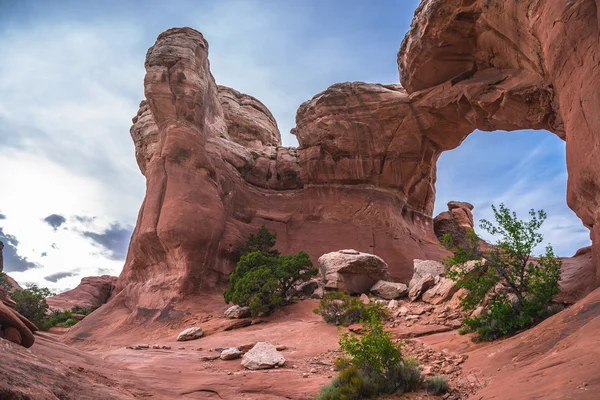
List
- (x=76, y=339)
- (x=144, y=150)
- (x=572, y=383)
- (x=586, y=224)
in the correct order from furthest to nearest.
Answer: (x=144, y=150), (x=76, y=339), (x=586, y=224), (x=572, y=383)

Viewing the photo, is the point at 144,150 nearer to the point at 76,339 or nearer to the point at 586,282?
the point at 76,339

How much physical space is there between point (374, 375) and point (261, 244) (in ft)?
65.0

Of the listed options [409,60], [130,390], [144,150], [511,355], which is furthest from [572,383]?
[144,150]

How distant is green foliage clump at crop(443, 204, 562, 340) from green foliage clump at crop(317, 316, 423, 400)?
3.64 meters

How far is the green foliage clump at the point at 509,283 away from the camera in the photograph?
32.9 feet

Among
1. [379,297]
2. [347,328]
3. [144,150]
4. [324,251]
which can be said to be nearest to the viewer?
[347,328]

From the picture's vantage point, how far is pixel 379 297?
18.8 meters

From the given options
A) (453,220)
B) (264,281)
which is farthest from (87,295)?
(453,220)

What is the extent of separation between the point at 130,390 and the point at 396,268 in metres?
23.7

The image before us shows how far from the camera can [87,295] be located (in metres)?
42.9

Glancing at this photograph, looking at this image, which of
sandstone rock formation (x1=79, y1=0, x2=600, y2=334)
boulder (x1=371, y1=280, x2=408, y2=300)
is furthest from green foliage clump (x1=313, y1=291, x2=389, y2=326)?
sandstone rock formation (x1=79, y1=0, x2=600, y2=334)

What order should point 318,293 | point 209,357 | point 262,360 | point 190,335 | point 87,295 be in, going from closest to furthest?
point 262,360
point 209,357
point 190,335
point 318,293
point 87,295

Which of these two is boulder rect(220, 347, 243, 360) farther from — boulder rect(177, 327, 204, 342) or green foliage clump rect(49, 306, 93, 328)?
green foliage clump rect(49, 306, 93, 328)

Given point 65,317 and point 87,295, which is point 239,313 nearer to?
point 65,317
